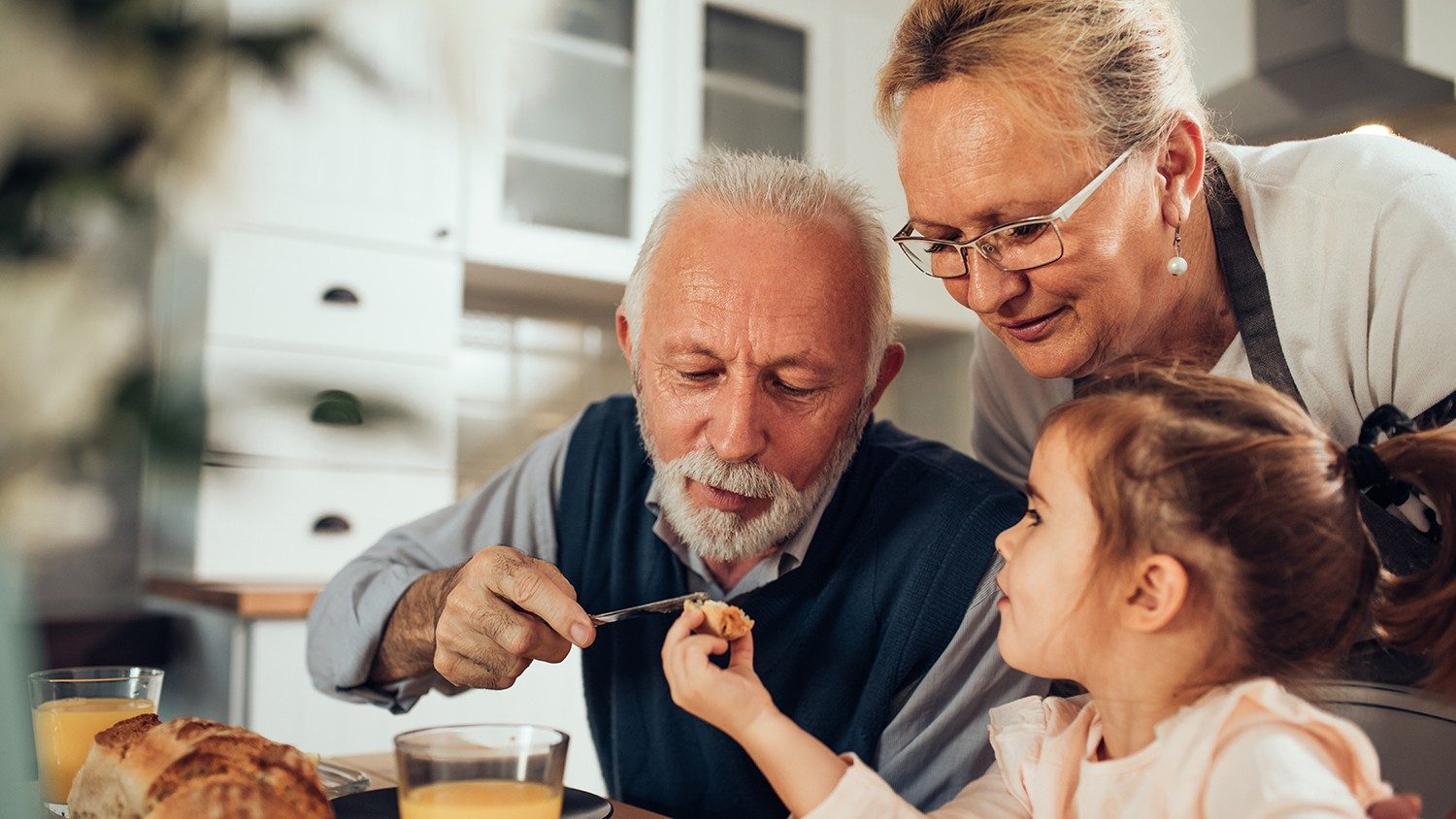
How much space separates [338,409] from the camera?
349mm

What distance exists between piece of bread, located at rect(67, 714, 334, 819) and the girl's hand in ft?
0.95

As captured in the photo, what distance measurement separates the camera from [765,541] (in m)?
1.32

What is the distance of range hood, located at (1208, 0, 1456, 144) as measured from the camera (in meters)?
2.57

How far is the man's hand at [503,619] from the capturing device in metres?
1.11

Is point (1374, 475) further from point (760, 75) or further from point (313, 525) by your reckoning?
point (760, 75)

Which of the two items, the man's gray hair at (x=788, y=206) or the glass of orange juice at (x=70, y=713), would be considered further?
the man's gray hair at (x=788, y=206)

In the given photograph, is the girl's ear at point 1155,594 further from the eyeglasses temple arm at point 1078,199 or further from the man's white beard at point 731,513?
the man's white beard at point 731,513

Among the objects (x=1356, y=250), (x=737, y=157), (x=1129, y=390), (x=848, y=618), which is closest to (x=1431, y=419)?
(x=1356, y=250)

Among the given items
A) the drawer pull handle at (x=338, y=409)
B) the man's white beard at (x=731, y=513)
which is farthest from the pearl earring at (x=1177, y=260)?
the drawer pull handle at (x=338, y=409)

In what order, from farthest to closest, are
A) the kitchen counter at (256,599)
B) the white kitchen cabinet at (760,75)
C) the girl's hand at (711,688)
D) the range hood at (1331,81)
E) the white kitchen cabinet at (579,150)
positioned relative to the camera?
1. the white kitchen cabinet at (760,75)
2. the white kitchen cabinet at (579,150)
3. the range hood at (1331,81)
4. the kitchen counter at (256,599)
5. the girl's hand at (711,688)

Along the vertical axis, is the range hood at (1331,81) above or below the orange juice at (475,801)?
above

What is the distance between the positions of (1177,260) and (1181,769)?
0.54 metres

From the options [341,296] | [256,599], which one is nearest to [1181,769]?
[256,599]

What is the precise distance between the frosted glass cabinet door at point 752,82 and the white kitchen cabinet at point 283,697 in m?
1.65
